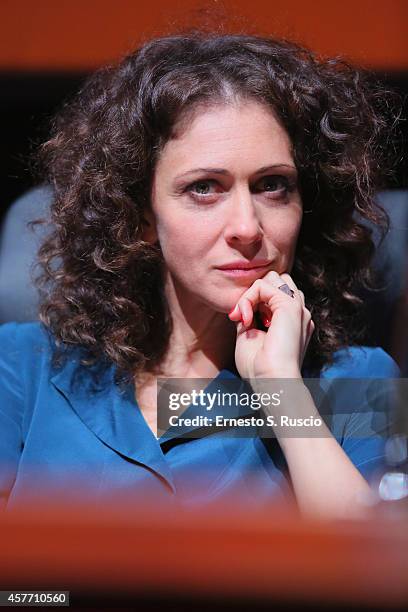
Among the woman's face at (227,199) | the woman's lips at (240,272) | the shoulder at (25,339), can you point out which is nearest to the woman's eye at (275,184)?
the woman's face at (227,199)

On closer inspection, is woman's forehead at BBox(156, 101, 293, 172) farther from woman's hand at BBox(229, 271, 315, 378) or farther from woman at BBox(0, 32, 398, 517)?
woman's hand at BBox(229, 271, 315, 378)

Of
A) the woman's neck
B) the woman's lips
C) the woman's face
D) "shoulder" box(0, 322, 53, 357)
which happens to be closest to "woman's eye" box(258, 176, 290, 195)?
the woman's face

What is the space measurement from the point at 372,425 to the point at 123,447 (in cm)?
39

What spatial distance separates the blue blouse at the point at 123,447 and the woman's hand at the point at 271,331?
112mm

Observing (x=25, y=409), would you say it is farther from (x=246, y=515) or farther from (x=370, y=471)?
(x=246, y=515)

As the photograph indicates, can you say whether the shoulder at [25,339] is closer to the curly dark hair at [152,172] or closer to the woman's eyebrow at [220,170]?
the curly dark hair at [152,172]

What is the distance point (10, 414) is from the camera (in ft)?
4.50

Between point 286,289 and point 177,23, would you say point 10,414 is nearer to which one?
point 286,289

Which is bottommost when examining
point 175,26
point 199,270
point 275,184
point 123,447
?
point 123,447

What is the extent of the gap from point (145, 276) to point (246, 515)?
0.75 metres

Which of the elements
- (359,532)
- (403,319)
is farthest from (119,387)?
(359,532)

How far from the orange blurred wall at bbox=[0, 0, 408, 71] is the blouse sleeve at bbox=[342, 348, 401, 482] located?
55cm

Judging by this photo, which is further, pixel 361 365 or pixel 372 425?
pixel 361 365

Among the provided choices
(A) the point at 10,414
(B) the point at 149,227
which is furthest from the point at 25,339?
(B) the point at 149,227
